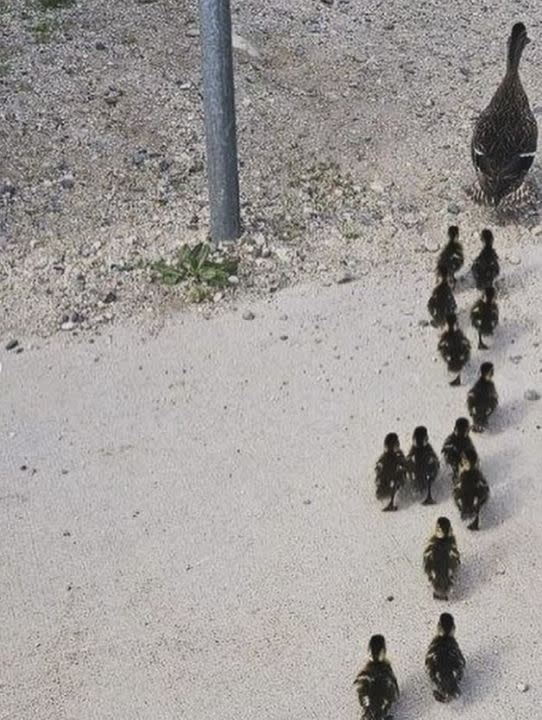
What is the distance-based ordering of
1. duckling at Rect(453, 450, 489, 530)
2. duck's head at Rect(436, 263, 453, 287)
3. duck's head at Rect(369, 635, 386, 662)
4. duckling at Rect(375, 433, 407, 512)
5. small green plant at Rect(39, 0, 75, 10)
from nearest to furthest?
duck's head at Rect(369, 635, 386, 662) < duckling at Rect(453, 450, 489, 530) < duckling at Rect(375, 433, 407, 512) < duck's head at Rect(436, 263, 453, 287) < small green plant at Rect(39, 0, 75, 10)

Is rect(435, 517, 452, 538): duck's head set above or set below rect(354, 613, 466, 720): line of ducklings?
above

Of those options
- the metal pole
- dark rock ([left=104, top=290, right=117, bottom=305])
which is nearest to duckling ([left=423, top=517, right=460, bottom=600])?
dark rock ([left=104, top=290, right=117, bottom=305])

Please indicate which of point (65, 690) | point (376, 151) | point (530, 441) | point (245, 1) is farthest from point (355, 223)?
point (65, 690)

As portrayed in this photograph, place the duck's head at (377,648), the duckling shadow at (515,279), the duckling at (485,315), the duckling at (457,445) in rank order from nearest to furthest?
the duck's head at (377,648) → the duckling at (457,445) → the duckling at (485,315) → the duckling shadow at (515,279)

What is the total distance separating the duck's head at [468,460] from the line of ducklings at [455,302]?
1.06 metres

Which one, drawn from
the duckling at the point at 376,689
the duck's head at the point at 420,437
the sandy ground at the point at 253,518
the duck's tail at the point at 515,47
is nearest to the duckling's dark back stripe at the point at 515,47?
the duck's tail at the point at 515,47

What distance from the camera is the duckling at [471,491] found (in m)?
7.29

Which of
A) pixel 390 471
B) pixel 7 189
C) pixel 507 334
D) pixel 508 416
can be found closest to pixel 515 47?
pixel 507 334

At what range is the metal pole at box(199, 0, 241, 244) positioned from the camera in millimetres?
9016

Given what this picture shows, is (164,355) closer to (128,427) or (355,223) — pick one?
(128,427)

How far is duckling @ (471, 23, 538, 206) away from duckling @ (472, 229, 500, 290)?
68 cm

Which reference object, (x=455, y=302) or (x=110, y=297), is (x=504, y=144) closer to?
(x=455, y=302)

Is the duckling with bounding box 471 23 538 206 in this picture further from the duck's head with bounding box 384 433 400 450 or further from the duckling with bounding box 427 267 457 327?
the duck's head with bounding box 384 433 400 450

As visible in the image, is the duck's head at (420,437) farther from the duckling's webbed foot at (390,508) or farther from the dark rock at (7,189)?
the dark rock at (7,189)
